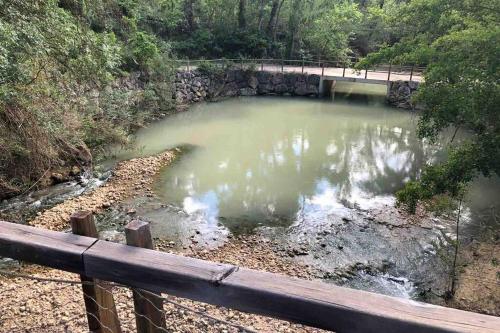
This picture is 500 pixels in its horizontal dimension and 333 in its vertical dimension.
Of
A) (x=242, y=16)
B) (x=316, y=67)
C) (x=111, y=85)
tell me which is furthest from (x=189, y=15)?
(x=111, y=85)

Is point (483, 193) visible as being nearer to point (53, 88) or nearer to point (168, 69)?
point (53, 88)

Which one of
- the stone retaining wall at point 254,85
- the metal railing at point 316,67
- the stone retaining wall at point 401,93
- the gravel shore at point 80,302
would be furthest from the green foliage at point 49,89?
the stone retaining wall at point 401,93

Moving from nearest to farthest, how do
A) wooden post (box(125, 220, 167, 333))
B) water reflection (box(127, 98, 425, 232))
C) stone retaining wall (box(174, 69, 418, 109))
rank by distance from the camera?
wooden post (box(125, 220, 167, 333))
water reflection (box(127, 98, 425, 232))
stone retaining wall (box(174, 69, 418, 109))

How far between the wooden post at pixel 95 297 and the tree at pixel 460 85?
5534mm

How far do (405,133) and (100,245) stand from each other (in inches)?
596

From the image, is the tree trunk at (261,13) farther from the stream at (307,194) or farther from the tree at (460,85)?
the tree at (460,85)

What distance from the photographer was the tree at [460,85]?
566 centimetres

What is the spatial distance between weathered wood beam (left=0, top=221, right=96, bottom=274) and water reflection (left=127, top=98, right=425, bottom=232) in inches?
258

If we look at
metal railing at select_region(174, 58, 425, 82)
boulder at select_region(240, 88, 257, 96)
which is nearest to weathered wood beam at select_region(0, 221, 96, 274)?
metal railing at select_region(174, 58, 425, 82)

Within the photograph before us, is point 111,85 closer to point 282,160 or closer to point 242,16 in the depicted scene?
point 282,160

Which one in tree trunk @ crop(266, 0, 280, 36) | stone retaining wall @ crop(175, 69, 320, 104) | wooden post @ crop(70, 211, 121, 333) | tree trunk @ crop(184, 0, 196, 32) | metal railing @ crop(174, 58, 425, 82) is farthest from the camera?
tree trunk @ crop(184, 0, 196, 32)

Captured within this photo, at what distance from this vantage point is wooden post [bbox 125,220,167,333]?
1478mm

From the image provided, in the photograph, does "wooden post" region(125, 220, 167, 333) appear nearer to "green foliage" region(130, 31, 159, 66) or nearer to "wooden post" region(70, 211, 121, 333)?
"wooden post" region(70, 211, 121, 333)

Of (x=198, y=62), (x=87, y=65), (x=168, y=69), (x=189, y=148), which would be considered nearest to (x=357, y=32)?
(x=198, y=62)
